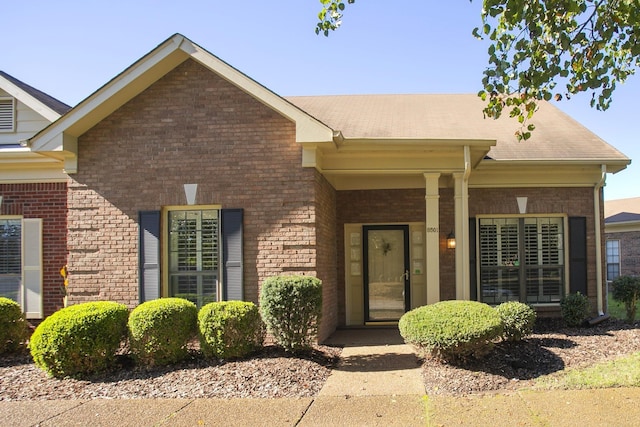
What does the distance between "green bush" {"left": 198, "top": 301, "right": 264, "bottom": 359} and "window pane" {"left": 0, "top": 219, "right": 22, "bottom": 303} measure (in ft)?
16.2

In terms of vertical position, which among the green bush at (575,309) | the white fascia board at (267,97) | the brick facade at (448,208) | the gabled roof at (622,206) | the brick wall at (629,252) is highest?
the white fascia board at (267,97)

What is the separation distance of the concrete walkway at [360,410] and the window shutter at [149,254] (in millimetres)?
2644

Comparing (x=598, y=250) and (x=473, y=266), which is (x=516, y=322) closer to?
(x=473, y=266)

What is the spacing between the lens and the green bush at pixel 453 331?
7.00m

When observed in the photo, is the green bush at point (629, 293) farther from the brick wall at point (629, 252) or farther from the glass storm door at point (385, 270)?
the brick wall at point (629, 252)

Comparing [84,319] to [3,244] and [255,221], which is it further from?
[3,244]

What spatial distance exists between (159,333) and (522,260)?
713 centimetres

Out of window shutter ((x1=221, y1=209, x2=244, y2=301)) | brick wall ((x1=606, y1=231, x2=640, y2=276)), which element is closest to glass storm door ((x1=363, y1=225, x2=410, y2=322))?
window shutter ((x1=221, y1=209, x2=244, y2=301))

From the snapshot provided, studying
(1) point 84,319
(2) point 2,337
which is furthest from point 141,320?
(2) point 2,337

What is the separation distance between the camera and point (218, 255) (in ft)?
30.0

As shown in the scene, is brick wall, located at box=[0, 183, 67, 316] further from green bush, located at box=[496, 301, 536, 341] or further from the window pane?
green bush, located at box=[496, 301, 536, 341]

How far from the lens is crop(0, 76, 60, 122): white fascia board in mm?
10586

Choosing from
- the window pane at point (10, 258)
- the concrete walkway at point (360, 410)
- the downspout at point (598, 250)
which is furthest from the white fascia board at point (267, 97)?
the downspout at point (598, 250)

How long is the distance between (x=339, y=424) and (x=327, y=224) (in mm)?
4912
